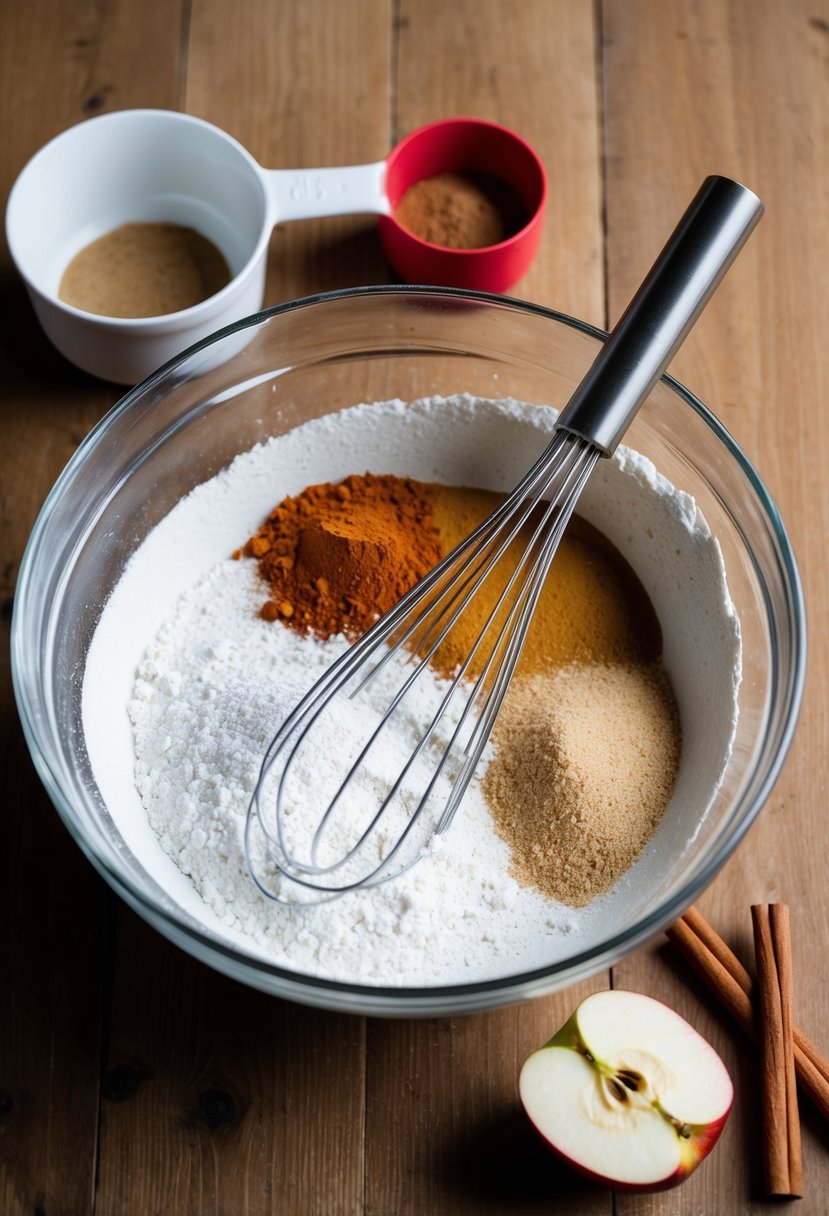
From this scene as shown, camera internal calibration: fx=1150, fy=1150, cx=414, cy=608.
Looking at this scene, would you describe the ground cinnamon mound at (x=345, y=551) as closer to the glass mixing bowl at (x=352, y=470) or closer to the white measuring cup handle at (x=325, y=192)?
the glass mixing bowl at (x=352, y=470)

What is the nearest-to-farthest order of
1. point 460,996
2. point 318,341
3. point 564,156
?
point 460,996
point 318,341
point 564,156

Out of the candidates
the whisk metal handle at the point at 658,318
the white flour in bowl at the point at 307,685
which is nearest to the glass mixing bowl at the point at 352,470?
the white flour in bowl at the point at 307,685

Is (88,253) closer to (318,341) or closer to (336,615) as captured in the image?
(318,341)

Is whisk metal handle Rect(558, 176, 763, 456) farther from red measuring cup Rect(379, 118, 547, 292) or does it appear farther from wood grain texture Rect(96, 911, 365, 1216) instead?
wood grain texture Rect(96, 911, 365, 1216)

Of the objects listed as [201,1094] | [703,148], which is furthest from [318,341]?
[201,1094]

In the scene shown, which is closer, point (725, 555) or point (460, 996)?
point (460, 996)

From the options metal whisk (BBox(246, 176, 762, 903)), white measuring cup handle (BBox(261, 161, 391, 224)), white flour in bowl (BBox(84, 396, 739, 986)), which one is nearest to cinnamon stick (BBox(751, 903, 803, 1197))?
white flour in bowl (BBox(84, 396, 739, 986))

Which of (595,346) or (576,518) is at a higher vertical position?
(595,346)

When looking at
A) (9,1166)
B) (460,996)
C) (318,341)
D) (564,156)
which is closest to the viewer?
(460,996)
